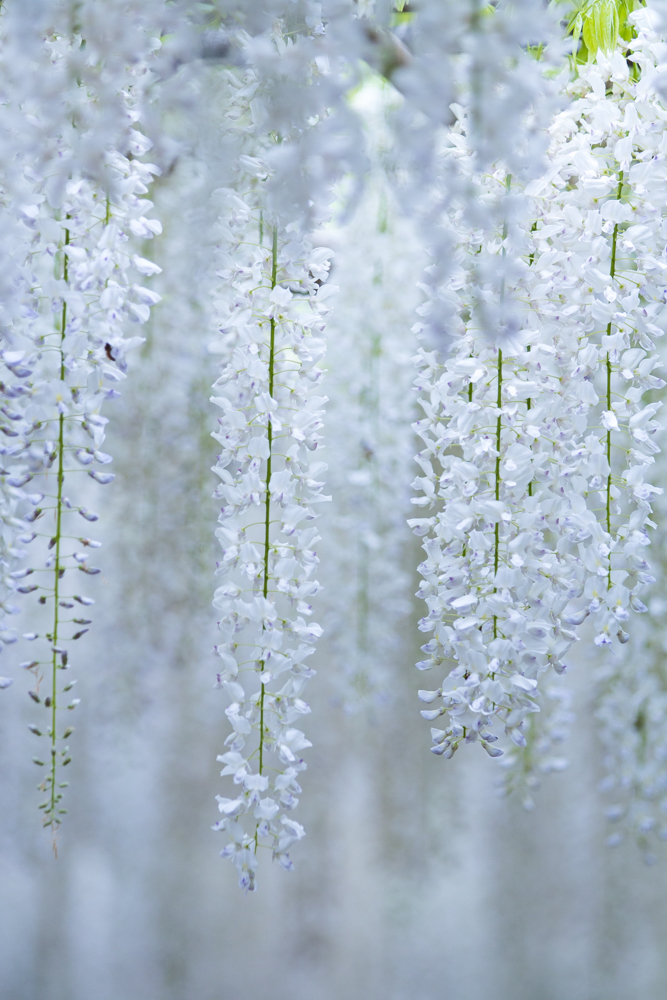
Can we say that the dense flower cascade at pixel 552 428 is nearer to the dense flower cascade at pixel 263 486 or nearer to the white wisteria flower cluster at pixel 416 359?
the white wisteria flower cluster at pixel 416 359

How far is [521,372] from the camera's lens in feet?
3.30

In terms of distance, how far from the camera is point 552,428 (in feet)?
3.23

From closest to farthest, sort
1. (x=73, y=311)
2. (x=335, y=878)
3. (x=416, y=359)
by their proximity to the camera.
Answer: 1. (x=73, y=311)
2. (x=416, y=359)
3. (x=335, y=878)

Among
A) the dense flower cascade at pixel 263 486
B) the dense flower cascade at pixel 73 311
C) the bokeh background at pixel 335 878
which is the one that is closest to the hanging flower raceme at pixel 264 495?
the dense flower cascade at pixel 263 486

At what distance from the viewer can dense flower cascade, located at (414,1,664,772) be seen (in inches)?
37.2

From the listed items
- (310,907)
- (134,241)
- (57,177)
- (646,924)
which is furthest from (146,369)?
(646,924)

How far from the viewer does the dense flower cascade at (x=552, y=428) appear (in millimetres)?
946

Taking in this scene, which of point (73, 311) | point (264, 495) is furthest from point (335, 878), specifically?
point (73, 311)

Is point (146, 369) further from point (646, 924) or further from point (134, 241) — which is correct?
point (646, 924)

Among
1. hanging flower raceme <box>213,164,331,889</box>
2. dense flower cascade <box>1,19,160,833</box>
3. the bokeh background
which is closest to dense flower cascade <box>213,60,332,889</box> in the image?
hanging flower raceme <box>213,164,331,889</box>

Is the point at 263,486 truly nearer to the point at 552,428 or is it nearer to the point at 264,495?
the point at 264,495

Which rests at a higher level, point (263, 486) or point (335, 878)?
point (263, 486)

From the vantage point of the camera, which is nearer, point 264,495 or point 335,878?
point 264,495

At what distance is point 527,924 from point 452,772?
669 mm
